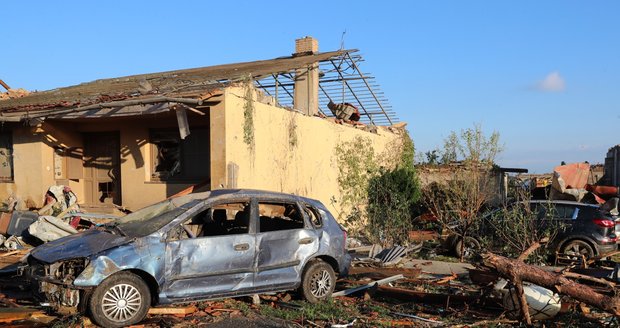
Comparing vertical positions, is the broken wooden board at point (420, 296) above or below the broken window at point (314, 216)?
below

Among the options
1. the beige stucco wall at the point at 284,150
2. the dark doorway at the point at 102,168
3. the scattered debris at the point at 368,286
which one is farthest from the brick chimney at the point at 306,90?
the scattered debris at the point at 368,286

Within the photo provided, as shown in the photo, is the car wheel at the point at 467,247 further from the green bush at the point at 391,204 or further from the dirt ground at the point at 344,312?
the dirt ground at the point at 344,312

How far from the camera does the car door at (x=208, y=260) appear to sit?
697 centimetres

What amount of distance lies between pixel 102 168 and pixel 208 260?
8.35 metres

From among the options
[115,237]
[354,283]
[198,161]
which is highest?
[198,161]

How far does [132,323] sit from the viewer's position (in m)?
6.58

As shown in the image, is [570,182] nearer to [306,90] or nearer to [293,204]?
[306,90]

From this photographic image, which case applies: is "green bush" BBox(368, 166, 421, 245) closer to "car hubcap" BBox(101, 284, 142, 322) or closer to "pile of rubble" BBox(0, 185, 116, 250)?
"pile of rubble" BBox(0, 185, 116, 250)

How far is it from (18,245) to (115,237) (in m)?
5.64

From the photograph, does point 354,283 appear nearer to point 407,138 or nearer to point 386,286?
point 386,286

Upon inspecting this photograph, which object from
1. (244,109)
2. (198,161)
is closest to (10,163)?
(198,161)

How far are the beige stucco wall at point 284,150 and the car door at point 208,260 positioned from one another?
425cm

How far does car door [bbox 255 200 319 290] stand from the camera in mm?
7633

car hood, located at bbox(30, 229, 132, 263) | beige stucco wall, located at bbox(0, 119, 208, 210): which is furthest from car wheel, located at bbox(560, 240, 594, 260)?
car hood, located at bbox(30, 229, 132, 263)
